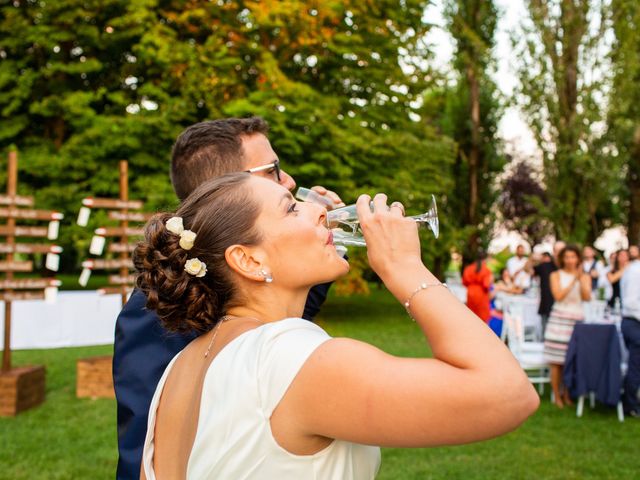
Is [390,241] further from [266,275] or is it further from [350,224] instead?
[350,224]

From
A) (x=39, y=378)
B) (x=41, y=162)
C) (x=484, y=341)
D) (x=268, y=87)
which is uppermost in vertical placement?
(x=268, y=87)

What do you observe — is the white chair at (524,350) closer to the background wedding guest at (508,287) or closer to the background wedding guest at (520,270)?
the background wedding guest at (508,287)

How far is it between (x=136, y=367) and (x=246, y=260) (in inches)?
25.3

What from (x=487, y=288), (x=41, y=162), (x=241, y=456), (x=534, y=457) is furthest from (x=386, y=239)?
(x=41, y=162)

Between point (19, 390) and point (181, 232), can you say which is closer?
point (181, 232)

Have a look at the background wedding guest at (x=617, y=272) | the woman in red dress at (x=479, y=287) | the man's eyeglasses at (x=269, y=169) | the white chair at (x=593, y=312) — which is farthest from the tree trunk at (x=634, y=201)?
the man's eyeglasses at (x=269, y=169)

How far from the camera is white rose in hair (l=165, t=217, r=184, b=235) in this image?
1583 millimetres

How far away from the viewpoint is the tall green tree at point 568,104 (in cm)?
1750

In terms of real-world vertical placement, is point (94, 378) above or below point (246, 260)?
below

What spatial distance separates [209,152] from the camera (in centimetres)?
257

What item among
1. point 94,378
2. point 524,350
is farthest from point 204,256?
point 524,350

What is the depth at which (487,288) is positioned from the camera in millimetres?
11133

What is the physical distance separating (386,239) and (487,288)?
1018 centimetres

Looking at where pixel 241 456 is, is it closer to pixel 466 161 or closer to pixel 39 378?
pixel 39 378
